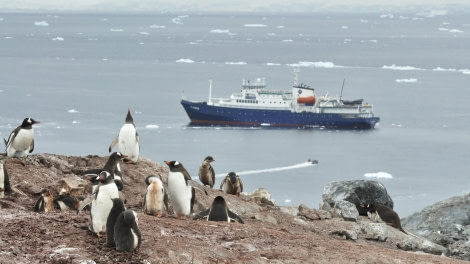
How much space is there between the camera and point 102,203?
870 cm

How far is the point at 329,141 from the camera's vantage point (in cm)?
5944

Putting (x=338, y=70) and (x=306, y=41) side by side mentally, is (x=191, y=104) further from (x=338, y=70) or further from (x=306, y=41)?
(x=306, y=41)

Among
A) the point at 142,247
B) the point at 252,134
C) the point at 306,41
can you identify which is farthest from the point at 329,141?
the point at 306,41

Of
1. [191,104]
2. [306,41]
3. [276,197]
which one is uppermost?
[306,41]

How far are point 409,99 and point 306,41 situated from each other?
81165 mm

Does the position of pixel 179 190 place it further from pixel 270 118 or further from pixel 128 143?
pixel 270 118

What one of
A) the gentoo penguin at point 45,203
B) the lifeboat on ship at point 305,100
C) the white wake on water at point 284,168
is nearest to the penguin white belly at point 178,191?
the gentoo penguin at point 45,203

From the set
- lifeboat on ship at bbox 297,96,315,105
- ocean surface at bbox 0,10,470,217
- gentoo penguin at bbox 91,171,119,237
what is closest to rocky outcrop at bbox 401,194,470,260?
gentoo penguin at bbox 91,171,119,237

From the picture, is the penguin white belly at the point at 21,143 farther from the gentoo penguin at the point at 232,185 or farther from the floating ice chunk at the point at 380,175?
the floating ice chunk at the point at 380,175

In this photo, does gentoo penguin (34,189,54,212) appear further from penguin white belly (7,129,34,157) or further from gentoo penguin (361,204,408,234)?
gentoo penguin (361,204,408,234)

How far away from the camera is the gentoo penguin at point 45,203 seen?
10398mm

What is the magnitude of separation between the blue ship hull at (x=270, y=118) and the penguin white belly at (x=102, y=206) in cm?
5480

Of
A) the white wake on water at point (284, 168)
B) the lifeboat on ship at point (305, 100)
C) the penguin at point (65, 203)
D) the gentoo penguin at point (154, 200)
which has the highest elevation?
the lifeboat on ship at point (305, 100)

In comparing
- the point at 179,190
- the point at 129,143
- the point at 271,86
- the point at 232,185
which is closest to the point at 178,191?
the point at 179,190
